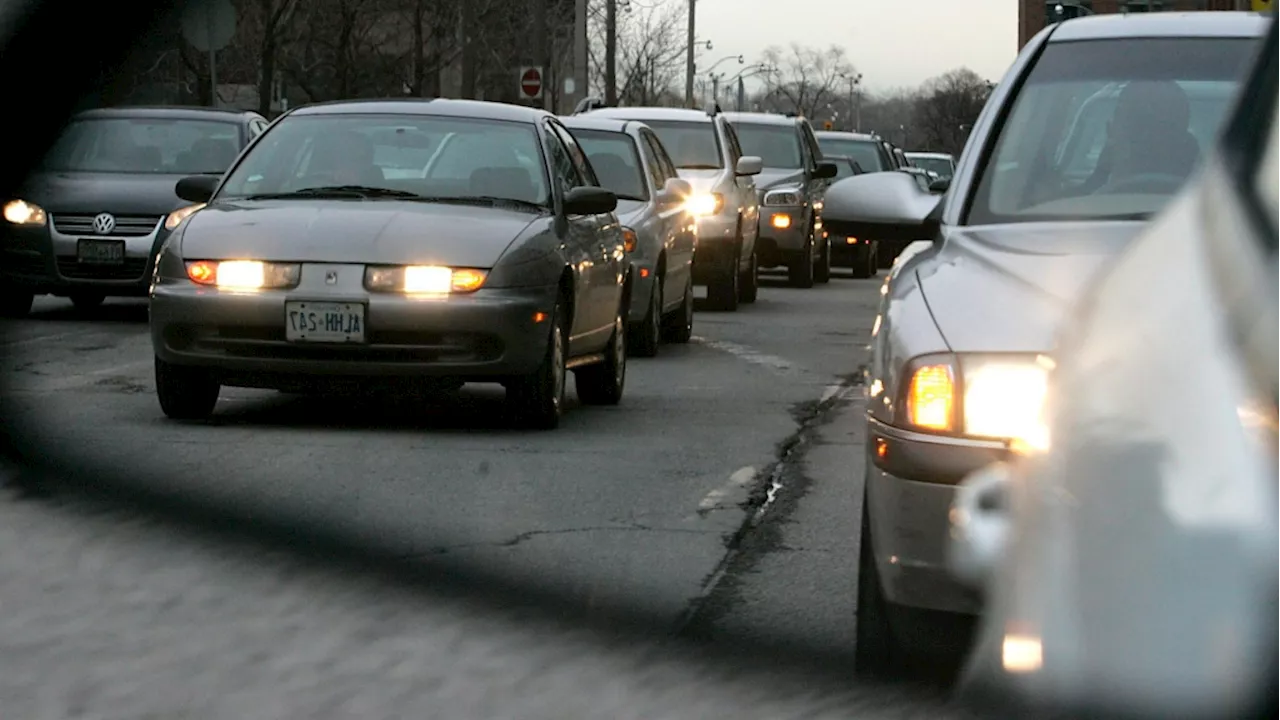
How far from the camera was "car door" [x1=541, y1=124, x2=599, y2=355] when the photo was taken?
9.05m

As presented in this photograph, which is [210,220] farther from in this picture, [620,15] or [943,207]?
[620,15]

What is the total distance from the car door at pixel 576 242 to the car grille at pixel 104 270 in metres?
5.69

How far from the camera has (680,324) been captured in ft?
47.8

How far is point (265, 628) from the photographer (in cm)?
440

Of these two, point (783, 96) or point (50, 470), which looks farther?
point (783, 96)

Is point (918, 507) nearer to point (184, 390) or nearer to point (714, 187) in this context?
point (184, 390)

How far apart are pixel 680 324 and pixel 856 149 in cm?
1610

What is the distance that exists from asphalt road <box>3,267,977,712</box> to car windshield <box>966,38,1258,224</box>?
2.90 ft

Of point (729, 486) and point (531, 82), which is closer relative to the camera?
point (729, 486)

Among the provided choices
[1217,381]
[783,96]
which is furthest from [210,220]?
[783,96]

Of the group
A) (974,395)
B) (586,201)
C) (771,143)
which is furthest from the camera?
(771,143)

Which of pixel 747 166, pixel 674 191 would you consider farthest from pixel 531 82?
pixel 674 191

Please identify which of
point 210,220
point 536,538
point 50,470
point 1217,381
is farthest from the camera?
point 210,220

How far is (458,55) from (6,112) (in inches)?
1659
